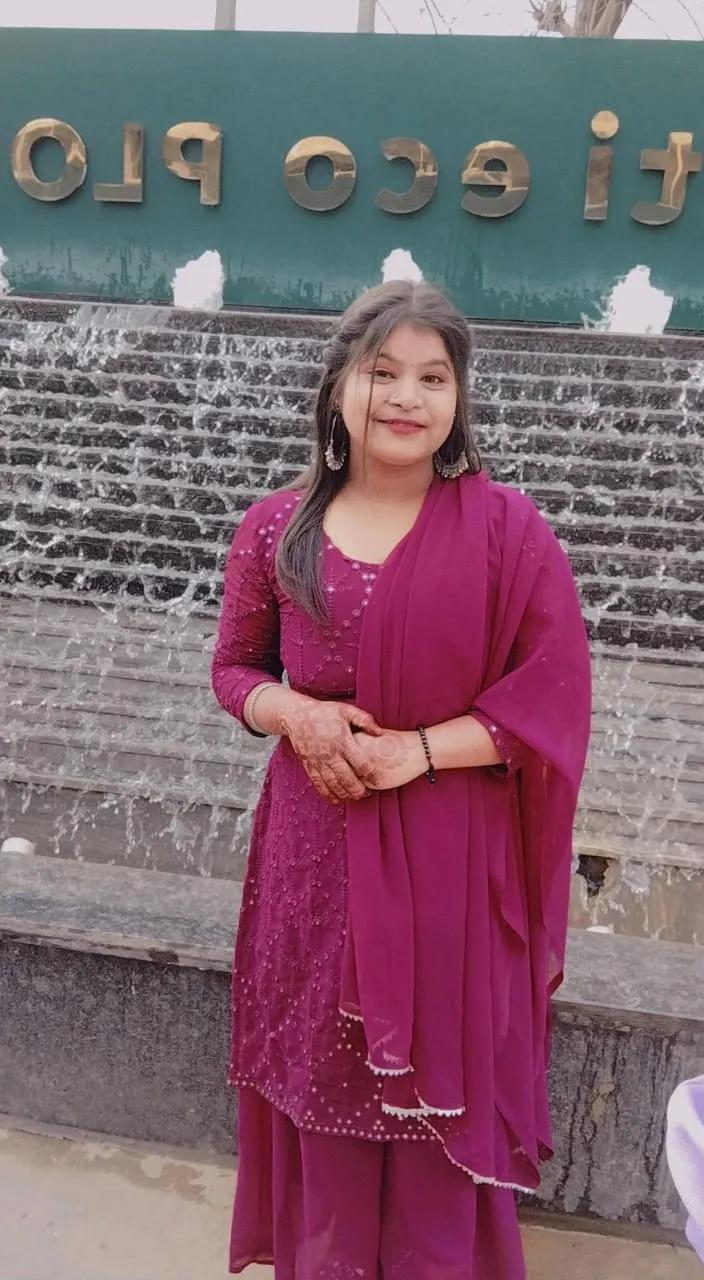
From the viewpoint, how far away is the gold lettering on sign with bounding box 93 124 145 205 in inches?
237

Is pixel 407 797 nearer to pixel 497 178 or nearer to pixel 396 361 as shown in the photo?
pixel 396 361

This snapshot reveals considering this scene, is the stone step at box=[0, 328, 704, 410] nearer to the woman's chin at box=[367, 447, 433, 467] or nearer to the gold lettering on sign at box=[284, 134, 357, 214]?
the gold lettering on sign at box=[284, 134, 357, 214]

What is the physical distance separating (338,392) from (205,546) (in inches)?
136

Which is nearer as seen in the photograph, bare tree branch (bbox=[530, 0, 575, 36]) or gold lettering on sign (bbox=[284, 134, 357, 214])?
gold lettering on sign (bbox=[284, 134, 357, 214])

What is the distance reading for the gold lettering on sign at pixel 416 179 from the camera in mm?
5691

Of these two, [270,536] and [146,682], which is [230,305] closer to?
[146,682]

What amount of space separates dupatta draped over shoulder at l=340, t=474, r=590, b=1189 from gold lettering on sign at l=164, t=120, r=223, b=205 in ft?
18.3

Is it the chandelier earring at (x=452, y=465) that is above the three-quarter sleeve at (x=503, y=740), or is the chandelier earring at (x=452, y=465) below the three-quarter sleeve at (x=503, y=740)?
above

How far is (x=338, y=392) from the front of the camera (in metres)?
1.18

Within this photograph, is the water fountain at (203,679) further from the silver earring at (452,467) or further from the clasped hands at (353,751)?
the silver earring at (452,467)

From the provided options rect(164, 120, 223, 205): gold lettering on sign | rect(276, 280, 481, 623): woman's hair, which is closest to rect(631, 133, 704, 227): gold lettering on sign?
rect(164, 120, 223, 205): gold lettering on sign

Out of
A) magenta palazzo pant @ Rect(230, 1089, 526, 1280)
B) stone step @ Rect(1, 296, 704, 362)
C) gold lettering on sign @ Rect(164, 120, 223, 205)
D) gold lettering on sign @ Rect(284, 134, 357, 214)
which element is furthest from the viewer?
gold lettering on sign @ Rect(164, 120, 223, 205)

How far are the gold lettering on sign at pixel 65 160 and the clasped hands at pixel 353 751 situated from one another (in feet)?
20.1

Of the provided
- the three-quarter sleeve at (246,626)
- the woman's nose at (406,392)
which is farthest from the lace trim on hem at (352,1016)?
the woman's nose at (406,392)
